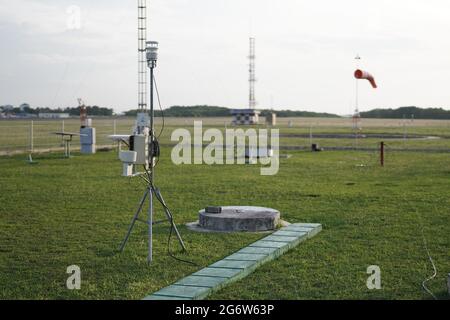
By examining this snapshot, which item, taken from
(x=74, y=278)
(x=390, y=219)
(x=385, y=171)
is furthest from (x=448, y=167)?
(x=74, y=278)

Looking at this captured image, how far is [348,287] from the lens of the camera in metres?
6.14

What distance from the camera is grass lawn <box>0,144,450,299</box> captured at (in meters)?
6.22

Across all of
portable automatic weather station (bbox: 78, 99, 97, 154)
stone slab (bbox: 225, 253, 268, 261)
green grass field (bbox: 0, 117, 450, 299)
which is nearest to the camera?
green grass field (bbox: 0, 117, 450, 299)

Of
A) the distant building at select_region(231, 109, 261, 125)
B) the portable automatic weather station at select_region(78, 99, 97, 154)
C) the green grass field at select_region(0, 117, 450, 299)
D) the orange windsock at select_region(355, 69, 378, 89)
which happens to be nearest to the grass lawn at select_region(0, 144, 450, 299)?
the green grass field at select_region(0, 117, 450, 299)

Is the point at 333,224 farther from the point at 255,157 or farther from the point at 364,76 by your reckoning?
the point at 255,157

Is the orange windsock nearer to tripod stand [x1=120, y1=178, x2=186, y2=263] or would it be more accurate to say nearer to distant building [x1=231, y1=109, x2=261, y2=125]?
tripod stand [x1=120, y1=178, x2=186, y2=263]

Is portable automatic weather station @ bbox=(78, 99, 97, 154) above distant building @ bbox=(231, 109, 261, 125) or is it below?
below

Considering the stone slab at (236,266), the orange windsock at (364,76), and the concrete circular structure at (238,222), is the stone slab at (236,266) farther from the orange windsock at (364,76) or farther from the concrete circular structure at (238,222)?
the orange windsock at (364,76)

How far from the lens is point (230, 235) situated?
28.3ft

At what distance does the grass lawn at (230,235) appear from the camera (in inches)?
245

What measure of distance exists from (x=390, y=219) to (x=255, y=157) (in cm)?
1250

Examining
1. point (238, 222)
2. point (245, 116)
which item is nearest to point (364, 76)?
point (238, 222)

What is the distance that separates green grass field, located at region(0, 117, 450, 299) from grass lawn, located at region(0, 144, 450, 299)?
2 centimetres

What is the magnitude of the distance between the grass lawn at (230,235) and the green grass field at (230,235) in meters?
0.02
